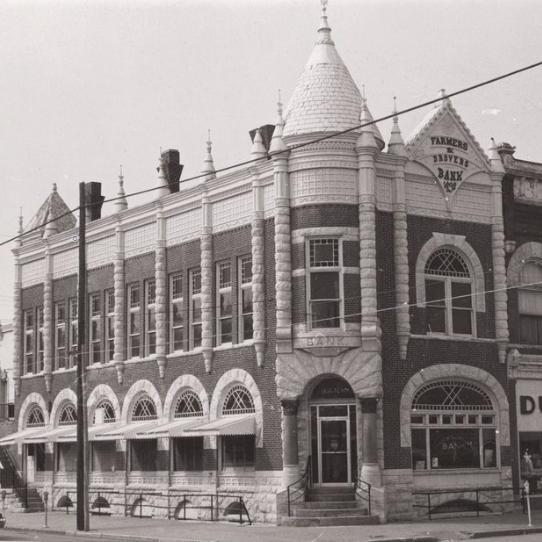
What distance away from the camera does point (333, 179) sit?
33.2 metres

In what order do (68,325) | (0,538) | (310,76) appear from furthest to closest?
(68,325) < (310,76) < (0,538)

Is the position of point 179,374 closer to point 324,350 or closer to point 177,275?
point 177,275

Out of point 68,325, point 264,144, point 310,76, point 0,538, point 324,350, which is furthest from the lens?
point 68,325

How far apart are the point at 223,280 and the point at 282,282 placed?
4359 mm

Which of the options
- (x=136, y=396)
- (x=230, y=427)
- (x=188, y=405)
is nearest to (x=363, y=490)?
(x=230, y=427)

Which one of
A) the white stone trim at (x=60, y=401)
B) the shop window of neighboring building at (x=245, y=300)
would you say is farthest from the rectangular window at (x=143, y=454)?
the shop window of neighboring building at (x=245, y=300)

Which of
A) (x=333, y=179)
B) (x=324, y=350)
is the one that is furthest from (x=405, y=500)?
(x=333, y=179)

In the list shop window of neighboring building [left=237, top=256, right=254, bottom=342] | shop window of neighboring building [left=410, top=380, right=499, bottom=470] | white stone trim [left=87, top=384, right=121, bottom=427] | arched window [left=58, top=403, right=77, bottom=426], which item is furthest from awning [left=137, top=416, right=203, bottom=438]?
shop window of neighboring building [left=410, top=380, right=499, bottom=470]

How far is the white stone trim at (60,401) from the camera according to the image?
43.9m

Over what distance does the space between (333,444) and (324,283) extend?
15.2 feet

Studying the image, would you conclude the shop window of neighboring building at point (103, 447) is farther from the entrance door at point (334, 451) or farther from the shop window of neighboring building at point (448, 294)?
the shop window of neighboring building at point (448, 294)

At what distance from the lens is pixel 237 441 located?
3550 cm

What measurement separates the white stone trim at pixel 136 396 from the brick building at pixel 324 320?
0.08 metres

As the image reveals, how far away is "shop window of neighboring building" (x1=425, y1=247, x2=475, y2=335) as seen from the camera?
35031 millimetres
